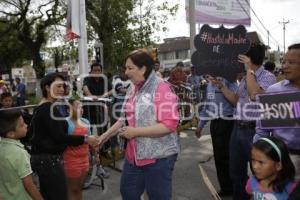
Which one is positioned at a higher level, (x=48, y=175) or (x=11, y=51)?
(x=11, y=51)

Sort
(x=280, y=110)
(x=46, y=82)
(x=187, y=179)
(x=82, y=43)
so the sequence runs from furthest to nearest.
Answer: (x=82, y=43), (x=187, y=179), (x=46, y=82), (x=280, y=110)

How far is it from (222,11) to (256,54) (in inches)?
365

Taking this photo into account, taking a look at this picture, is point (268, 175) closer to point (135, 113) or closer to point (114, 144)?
point (135, 113)

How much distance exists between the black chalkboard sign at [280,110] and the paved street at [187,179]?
2908mm

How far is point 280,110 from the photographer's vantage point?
2.94 meters

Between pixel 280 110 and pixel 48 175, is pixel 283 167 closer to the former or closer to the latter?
pixel 280 110

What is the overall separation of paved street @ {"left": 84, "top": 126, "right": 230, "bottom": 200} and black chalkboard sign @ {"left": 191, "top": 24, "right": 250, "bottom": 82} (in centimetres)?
199

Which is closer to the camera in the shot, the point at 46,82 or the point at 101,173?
the point at 46,82

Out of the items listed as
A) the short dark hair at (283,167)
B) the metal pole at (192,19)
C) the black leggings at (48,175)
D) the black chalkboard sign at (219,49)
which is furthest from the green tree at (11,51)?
the short dark hair at (283,167)

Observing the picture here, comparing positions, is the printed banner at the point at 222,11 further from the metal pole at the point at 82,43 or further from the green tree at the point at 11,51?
the green tree at the point at 11,51

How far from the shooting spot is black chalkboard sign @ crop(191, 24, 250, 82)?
4.56 meters

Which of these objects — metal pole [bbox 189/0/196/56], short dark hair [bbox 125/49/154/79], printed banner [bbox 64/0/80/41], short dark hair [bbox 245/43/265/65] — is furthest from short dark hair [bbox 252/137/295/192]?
metal pole [bbox 189/0/196/56]

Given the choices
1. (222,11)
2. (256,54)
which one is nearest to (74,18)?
(256,54)

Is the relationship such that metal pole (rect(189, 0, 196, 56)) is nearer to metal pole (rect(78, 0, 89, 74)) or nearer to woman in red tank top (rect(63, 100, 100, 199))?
metal pole (rect(78, 0, 89, 74))
